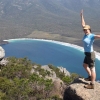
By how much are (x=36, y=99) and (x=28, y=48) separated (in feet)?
454

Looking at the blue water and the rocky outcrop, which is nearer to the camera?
the rocky outcrop

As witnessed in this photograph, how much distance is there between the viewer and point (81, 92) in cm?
1107

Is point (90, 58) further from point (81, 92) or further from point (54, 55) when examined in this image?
point (54, 55)

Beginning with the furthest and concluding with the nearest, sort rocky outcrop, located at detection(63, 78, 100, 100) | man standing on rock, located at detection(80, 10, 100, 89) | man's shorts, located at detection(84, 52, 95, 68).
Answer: man's shorts, located at detection(84, 52, 95, 68) → man standing on rock, located at detection(80, 10, 100, 89) → rocky outcrop, located at detection(63, 78, 100, 100)

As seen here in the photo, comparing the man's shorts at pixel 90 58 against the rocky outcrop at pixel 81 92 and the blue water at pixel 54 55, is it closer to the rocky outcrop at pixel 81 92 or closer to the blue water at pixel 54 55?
the rocky outcrop at pixel 81 92

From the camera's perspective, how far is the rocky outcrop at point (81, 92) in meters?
10.7

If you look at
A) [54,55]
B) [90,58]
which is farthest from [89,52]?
[54,55]

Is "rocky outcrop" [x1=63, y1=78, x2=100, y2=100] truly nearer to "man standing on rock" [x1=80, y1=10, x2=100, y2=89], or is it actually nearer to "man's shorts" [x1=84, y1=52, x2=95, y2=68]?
"man standing on rock" [x1=80, y1=10, x2=100, y2=89]

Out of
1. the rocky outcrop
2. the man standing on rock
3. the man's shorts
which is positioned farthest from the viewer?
the man's shorts

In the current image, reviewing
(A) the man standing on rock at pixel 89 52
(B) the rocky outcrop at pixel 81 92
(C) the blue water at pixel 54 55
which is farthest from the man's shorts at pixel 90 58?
(C) the blue water at pixel 54 55

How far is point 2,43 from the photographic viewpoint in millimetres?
183625

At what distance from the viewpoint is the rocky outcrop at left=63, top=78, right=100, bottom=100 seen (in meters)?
10.7

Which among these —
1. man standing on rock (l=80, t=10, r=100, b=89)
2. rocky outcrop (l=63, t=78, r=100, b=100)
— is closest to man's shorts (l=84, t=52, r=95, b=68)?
man standing on rock (l=80, t=10, r=100, b=89)

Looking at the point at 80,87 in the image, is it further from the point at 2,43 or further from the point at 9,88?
the point at 2,43
